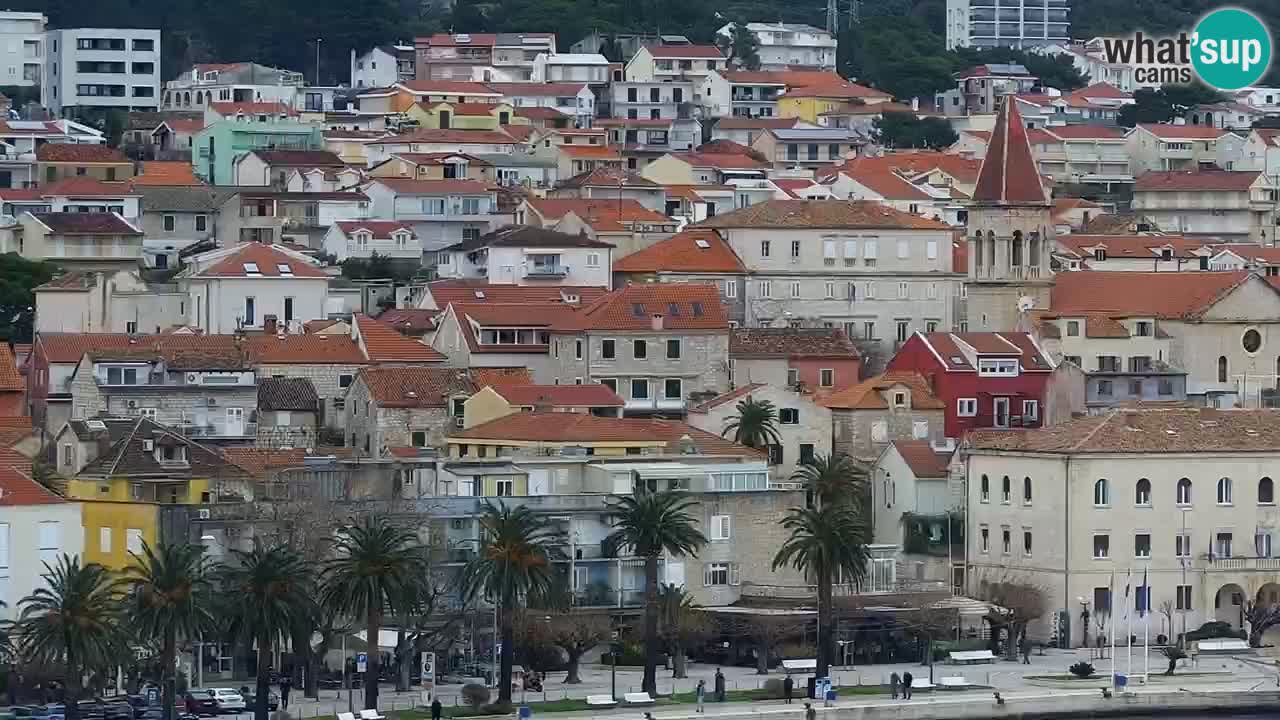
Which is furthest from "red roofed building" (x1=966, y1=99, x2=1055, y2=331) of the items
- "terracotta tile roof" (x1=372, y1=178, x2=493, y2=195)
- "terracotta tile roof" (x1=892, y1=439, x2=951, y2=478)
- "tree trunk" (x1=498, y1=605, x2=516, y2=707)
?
"tree trunk" (x1=498, y1=605, x2=516, y2=707)

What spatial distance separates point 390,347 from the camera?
350 ft

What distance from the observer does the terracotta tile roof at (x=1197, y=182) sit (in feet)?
507

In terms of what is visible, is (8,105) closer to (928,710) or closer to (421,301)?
(421,301)

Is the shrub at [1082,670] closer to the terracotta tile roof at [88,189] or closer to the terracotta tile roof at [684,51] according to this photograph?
the terracotta tile roof at [88,189]

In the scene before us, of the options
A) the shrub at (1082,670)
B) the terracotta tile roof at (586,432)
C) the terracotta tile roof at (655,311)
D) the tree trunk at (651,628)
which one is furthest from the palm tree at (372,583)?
the terracotta tile roof at (655,311)

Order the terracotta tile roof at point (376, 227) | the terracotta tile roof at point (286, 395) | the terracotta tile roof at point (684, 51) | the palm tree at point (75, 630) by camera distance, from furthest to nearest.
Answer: the terracotta tile roof at point (684, 51)
the terracotta tile roof at point (376, 227)
the terracotta tile roof at point (286, 395)
the palm tree at point (75, 630)

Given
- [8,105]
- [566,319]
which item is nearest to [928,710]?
[566,319]

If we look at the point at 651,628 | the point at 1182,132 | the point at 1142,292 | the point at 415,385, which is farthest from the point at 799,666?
the point at 1182,132

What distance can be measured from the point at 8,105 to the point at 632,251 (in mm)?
49867

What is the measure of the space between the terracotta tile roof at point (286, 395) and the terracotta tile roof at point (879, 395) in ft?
41.2

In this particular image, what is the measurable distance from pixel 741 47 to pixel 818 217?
76.8 m

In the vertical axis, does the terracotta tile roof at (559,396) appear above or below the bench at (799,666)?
above

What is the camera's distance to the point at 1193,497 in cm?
9469

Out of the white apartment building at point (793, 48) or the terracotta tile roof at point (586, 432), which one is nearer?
the terracotta tile roof at point (586, 432)
